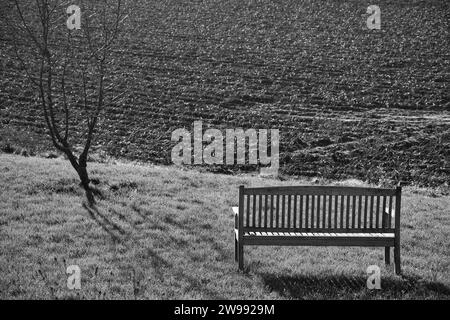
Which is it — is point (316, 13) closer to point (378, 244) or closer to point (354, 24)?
point (354, 24)

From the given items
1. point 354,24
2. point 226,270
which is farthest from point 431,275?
point 354,24

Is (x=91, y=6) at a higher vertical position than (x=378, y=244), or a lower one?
higher

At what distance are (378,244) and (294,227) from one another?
98cm

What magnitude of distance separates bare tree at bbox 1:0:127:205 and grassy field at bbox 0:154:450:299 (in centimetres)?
91

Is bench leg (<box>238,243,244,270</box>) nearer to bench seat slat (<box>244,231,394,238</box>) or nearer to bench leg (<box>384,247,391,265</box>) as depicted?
bench seat slat (<box>244,231,394,238</box>)

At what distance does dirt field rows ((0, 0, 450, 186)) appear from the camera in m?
14.9

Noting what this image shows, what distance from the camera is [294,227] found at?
7.28 m

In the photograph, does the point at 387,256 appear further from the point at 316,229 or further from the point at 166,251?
the point at 166,251

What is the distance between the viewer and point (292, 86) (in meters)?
21.3

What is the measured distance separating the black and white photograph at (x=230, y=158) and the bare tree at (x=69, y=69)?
100mm

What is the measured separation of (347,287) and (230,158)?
7.93 meters

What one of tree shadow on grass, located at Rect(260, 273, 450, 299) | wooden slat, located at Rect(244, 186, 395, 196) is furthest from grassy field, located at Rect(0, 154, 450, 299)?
wooden slat, located at Rect(244, 186, 395, 196)

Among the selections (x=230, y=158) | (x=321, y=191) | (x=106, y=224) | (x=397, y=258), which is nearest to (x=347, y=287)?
(x=397, y=258)

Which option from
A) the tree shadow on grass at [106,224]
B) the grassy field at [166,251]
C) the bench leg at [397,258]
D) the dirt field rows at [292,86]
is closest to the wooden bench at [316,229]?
the bench leg at [397,258]
